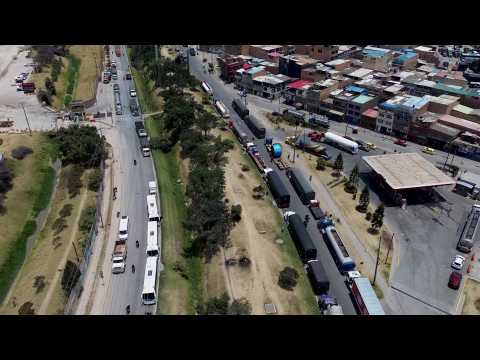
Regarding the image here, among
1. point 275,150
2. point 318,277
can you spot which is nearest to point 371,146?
point 275,150

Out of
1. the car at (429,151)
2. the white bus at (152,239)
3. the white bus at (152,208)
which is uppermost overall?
the car at (429,151)

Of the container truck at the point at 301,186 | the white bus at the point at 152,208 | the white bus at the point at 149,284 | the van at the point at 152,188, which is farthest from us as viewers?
the van at the point at 152,188

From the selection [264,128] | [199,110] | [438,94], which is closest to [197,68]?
[199,110]

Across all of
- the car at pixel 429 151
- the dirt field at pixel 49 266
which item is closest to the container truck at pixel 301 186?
the car at pixel 429 151

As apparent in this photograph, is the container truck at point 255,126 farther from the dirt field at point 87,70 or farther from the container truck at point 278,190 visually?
the dirt field at point 87,70

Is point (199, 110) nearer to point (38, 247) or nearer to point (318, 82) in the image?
point (318, 82)

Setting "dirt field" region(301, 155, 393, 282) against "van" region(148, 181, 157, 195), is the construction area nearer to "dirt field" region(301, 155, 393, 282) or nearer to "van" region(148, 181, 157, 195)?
"dirt field" region(301, 155, 393, 282)

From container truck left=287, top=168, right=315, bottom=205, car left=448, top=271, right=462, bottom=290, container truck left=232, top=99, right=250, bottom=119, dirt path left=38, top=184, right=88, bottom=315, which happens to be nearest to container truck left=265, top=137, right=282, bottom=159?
container truck left=287, top=168, right=315, bottom=205

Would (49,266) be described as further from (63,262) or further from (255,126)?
(255,126)
